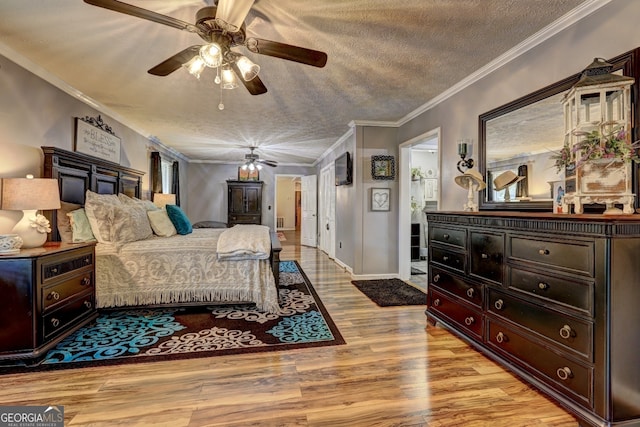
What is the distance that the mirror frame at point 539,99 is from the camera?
1.71 m

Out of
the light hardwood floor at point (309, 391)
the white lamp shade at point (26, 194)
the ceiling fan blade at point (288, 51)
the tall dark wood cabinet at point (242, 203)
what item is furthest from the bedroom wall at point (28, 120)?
the tall dark wood cabinet at point (242, 203)

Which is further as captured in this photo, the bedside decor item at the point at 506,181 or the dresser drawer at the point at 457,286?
the bedside decor item at the point at 506,181

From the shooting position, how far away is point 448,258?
104 inches

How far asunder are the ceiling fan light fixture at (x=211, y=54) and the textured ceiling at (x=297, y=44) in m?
0.45

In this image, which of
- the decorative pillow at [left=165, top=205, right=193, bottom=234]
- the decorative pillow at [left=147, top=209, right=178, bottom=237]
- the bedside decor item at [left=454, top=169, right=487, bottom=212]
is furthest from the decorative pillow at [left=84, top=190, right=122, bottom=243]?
the bedside decor item at [left=454, top=169, right=487, bottom=212]

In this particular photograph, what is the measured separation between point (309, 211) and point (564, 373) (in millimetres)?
7100

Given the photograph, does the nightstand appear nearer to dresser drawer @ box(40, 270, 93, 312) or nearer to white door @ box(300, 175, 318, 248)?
dresser drawer @ box(40, 270, 93, 312)

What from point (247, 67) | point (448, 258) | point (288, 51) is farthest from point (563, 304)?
point (247, 67)

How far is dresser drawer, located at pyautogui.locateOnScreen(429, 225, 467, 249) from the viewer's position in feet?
8.08

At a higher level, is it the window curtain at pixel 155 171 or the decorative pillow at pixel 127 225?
the window curtain at pixel 155 171

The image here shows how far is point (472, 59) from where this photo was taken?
8.69 ft

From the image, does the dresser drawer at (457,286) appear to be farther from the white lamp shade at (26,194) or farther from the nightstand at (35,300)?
the white lamp shade at (26,194)

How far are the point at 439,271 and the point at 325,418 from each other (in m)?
1.70

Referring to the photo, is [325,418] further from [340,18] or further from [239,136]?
[239,136]
